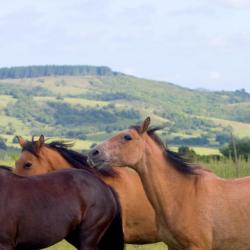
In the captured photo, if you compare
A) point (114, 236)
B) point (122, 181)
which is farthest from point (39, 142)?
point (114, 236)

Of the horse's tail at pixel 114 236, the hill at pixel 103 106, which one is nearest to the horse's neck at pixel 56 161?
the horse's tail at pixel 114 236

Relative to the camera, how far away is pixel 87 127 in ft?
335

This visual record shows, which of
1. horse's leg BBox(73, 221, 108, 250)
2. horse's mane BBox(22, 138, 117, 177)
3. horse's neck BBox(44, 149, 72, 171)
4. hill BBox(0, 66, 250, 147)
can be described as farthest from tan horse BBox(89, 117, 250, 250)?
hill BBox(0, 66, 250, 147)

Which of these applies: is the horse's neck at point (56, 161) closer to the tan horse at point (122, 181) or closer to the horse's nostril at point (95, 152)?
the tan horse at point (122, 181)

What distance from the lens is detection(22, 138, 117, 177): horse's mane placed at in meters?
9.22

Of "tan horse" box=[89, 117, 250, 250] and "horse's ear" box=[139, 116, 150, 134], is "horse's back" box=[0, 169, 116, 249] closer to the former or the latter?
"tan horse" box=[89, 117, 250, 250]

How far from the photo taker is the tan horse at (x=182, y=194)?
25.1ft

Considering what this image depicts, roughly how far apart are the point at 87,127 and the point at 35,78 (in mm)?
55446

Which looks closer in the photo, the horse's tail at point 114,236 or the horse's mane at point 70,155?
the horse's tail at point 114,236

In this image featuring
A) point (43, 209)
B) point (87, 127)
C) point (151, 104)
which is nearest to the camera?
point (43, 209)

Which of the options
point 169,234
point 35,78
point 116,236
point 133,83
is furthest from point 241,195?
point 35,78

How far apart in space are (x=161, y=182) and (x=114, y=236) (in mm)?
767

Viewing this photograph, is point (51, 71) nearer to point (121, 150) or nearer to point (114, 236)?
point (114, 236)

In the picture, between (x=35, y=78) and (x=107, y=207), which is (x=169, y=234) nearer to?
(x=107, y=207)
